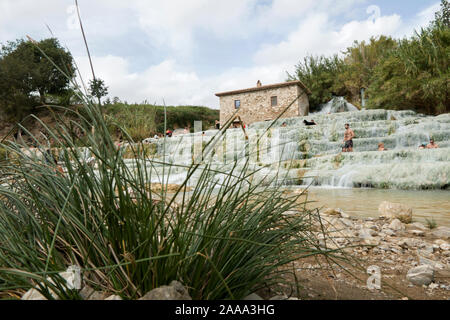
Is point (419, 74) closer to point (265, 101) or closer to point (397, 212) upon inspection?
point (265, 101)

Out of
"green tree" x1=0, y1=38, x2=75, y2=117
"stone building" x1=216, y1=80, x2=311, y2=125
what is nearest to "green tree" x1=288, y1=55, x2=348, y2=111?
"stone building" x1=216, y1=80, x2=311, y2=125

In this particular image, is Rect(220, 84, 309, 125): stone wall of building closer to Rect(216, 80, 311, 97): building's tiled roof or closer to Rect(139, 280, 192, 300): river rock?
Rect(216, 80, 311, 97): building's tiled roof

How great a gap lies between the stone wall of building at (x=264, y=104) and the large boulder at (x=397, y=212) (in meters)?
20.3

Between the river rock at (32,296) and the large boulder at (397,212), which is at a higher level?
the river rock at (32,296)

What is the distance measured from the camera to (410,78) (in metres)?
17.5

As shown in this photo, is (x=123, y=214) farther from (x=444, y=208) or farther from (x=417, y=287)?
(x=444, y=208)

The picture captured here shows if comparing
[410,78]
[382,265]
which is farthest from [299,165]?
[410,78]

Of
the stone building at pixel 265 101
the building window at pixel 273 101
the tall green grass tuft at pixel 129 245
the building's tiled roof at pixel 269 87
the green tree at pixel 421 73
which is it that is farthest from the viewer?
the building window at pixel 273 101

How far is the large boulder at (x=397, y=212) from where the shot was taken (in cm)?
335

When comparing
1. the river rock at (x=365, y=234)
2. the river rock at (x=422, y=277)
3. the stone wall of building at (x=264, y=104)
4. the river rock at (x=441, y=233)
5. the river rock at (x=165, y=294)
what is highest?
the stone wall of building at (x=264, y=104)

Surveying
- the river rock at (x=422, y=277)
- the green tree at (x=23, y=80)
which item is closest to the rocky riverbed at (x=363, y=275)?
the river rock at (x=422, y=277)

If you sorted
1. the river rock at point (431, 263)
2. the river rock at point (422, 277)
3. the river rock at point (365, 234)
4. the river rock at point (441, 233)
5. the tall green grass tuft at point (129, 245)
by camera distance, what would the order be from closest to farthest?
the tall green grass tuft at point (129, 245) → the river rock at point (422, 277) → the river rock at point (431, 263) → the river rock at point (365, 234) → the river rock at point (441, 233)

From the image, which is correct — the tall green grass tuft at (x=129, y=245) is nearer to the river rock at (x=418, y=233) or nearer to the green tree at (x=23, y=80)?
the river rock at (x=418, y=233)

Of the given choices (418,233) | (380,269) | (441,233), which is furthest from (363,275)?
(441,233)
